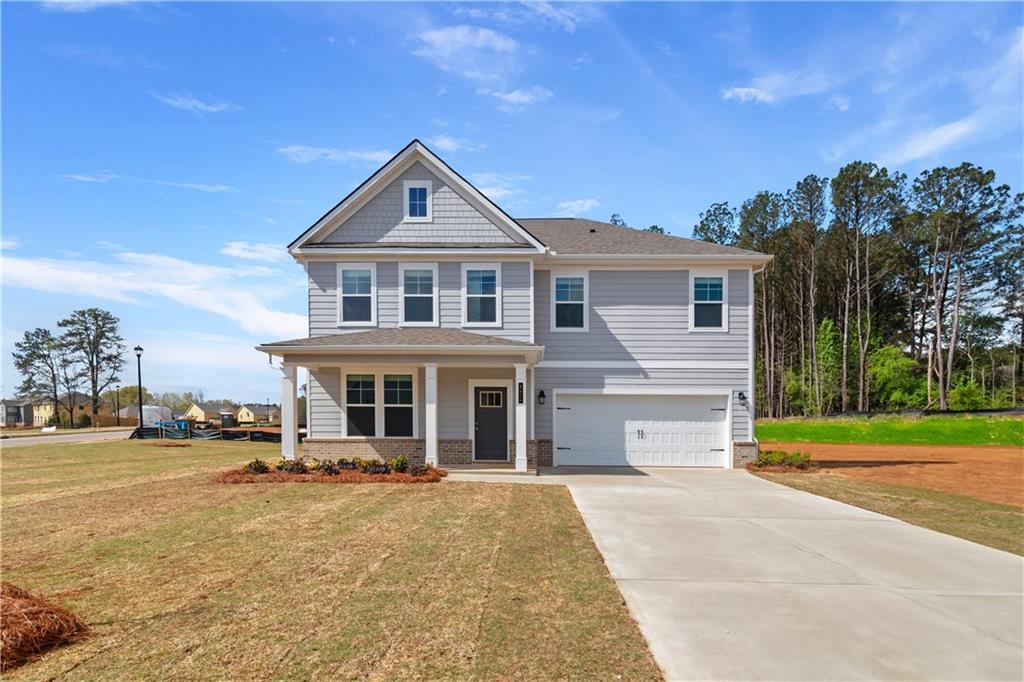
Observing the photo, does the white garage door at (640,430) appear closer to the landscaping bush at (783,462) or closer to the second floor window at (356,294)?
the landscaping bush at (783,462)

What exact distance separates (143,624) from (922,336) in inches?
1865

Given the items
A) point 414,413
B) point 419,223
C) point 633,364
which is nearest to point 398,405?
point 414,413

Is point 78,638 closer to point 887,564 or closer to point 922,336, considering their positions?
point 887,564

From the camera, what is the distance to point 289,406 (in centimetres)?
1436

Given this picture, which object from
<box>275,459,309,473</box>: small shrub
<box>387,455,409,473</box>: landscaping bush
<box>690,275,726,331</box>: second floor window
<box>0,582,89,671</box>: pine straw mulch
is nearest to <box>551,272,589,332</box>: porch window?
<box>690,275,726,331</box>: second floor window

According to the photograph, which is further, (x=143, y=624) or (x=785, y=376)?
(x=785, y=376)

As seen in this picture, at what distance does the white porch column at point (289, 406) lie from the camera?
14.1m

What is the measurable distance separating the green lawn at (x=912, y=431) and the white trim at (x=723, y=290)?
Answer: 15.0m

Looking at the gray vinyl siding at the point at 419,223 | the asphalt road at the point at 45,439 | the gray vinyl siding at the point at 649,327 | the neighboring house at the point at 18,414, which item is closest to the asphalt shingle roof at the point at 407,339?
the gray vinyl siding at the point at 649,327

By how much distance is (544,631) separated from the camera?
4.59 m

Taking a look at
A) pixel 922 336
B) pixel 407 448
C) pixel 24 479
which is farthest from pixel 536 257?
pixel 922 336

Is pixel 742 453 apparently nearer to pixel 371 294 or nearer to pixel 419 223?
pixel 419 223

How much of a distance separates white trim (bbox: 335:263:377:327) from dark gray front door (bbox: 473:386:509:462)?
3.50 m

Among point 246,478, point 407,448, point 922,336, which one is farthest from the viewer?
point 922,336
